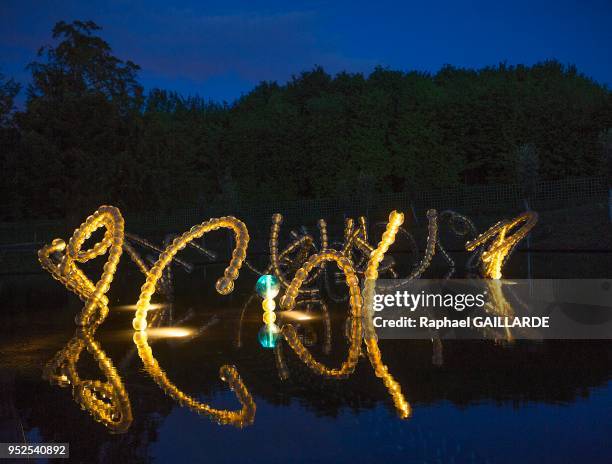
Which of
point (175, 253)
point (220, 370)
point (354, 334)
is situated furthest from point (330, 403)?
point (175, 253)

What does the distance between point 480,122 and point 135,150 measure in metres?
27.1

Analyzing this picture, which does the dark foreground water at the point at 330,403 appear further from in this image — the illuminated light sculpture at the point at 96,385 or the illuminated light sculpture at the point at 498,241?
the illuminated light sculpture at the point at 498,241

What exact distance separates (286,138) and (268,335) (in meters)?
43.9

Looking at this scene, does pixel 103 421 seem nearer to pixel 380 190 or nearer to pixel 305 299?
pixel 305 299

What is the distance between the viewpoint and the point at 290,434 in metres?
6.45

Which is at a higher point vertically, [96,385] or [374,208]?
[374,208]

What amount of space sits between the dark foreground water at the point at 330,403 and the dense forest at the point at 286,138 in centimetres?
2233

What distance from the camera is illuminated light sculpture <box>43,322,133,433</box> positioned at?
713 centimetres

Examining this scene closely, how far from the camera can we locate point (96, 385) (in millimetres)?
8594

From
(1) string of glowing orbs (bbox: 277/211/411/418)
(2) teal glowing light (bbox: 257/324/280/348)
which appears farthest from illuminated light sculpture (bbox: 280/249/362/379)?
(2) teal glowing light (bbox: 257/324/280/348)

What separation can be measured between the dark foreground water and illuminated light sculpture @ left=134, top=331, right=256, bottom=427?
10 centimetres

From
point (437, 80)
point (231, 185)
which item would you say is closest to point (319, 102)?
point (231, 185)

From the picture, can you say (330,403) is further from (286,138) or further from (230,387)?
(286,138)

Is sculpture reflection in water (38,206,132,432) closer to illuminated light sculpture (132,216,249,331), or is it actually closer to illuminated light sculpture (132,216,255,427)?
illuminated light sculpture (132,216,255,427)
